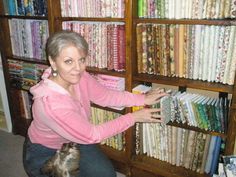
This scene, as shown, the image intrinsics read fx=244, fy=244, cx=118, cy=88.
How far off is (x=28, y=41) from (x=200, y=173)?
1.74 metres

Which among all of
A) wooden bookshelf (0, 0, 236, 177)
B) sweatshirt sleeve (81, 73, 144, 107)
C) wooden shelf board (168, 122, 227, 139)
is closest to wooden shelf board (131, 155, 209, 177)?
wooden bookshelf (0, 0, 236, 177)

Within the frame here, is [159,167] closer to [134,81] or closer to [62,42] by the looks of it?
[134,81]

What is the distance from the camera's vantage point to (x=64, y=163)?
4.40ft

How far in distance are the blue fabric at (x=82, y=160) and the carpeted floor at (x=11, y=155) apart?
48 cm

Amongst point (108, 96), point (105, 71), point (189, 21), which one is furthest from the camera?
point (105, 71)

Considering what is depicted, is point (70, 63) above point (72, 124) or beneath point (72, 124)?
above

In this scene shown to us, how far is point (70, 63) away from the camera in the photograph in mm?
1275

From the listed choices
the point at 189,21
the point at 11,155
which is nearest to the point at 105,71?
the point at 189,21

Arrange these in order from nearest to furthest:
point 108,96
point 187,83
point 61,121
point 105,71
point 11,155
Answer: point 61,121, point 187,83, point 108,96, point 105,71, point 11,155

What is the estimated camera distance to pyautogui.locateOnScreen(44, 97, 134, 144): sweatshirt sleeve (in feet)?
4.03

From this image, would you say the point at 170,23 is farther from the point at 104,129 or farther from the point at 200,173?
the point at 200,173

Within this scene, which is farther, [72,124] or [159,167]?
[159,167]

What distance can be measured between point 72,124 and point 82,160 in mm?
384

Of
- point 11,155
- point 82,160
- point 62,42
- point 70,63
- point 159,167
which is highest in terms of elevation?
point 62,42
